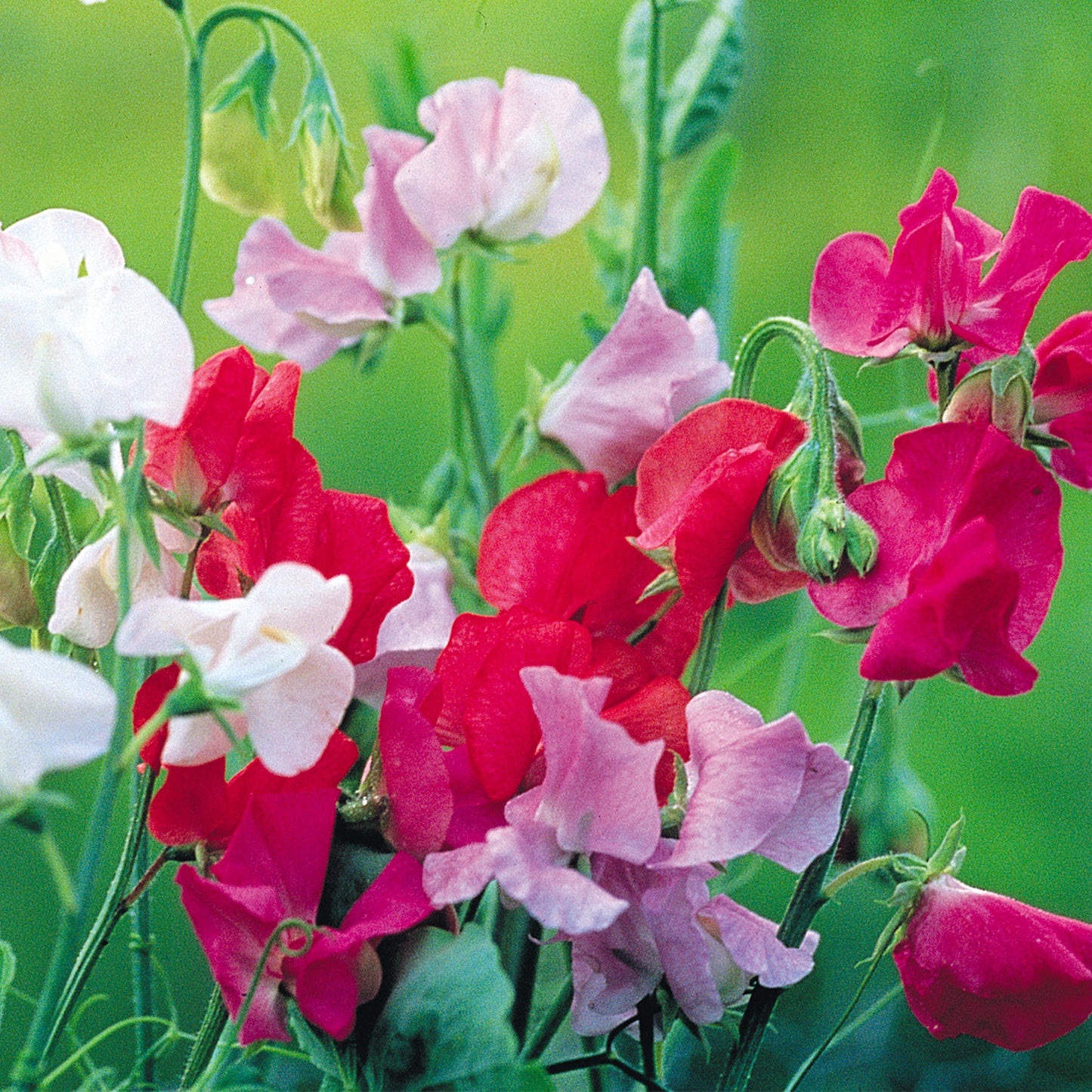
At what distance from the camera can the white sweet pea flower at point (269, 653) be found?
0.96ft

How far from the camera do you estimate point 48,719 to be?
271mm

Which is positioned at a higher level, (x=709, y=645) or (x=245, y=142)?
(x=245, y=142)

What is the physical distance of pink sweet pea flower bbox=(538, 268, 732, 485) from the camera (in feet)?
1.46

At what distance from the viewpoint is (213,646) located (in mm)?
317

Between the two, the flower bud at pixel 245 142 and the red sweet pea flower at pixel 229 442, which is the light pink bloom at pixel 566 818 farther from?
the flower bud at pixel 245 142

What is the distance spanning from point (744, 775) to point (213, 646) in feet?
0.47

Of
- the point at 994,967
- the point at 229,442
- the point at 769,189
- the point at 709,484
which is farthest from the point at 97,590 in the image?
the point at 769,189

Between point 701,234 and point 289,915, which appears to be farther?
point 701,234

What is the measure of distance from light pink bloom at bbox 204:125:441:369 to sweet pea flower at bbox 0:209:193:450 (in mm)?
145

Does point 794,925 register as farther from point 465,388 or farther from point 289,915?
point 465,388

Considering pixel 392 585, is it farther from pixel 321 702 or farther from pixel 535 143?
pixel 535 143

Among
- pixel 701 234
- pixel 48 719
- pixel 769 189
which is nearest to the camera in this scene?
pixel 48 719

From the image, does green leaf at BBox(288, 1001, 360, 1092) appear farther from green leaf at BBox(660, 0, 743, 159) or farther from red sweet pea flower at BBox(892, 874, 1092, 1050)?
green leaf at BBox(660, 0, 743, 159)

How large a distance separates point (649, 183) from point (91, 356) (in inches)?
13.3
